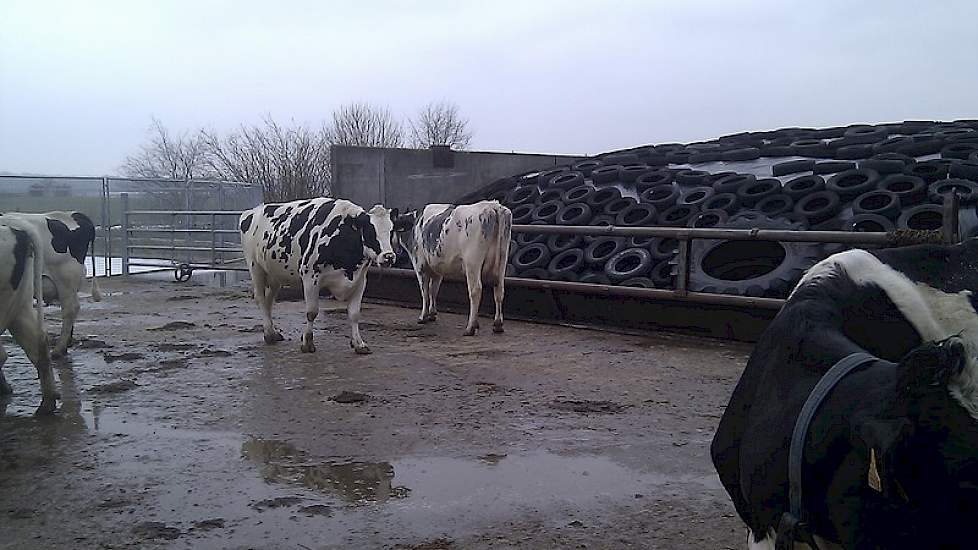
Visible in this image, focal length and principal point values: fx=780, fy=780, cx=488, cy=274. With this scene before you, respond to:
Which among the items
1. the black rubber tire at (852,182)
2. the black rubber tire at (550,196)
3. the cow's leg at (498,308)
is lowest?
the cow's leg at (498,308)

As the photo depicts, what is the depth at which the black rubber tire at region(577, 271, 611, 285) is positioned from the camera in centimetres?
880

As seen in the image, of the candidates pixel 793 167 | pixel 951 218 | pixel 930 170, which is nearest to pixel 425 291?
pixel 793 167

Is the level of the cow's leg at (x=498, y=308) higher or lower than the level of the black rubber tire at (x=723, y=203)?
lower

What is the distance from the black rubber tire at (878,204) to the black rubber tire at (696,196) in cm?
176

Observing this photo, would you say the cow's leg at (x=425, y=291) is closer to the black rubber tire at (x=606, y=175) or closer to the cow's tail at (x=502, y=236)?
the cow's tail at (x=502, y=236)

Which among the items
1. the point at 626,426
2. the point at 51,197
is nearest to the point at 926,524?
the point at 626,426

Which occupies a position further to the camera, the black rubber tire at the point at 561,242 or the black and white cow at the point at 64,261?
the black rubber tire at the point at 561,242

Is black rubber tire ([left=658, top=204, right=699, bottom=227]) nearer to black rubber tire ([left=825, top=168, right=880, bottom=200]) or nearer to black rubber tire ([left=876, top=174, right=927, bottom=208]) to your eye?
black rubber tire ([left=825, top=168, right=880, bottom=200])

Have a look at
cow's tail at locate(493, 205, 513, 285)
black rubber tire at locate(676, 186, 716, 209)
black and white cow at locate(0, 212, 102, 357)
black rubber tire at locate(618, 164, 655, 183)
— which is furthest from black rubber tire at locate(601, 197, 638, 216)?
black and white cow at locate(0, 212, 102, 357)

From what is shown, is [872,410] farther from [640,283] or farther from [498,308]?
[498,308]

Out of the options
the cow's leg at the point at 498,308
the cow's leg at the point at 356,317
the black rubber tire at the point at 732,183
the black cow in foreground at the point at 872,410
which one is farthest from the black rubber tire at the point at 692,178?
the black cow in foreground at the point at 872,410

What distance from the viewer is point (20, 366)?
706 centimetres

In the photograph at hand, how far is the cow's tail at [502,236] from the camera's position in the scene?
8742 mm

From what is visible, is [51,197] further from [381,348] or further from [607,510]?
[607,510]
